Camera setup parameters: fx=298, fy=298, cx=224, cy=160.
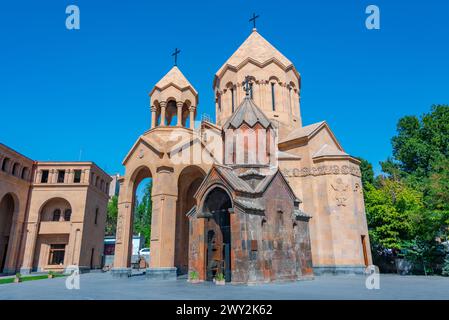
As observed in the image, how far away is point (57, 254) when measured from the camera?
88.7 ft

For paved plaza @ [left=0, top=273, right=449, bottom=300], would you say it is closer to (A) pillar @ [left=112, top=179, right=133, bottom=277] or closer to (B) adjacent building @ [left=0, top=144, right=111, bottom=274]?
(A) pillar @ [left=112, top=179, right=133, bottom=277]

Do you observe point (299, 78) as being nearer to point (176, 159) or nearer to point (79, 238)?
point (176, 159)

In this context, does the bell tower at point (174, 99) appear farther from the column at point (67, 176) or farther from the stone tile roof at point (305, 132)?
the column at point (67, 176)

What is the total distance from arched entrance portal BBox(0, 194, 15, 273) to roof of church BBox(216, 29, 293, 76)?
22.1 metres

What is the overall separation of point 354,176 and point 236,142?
870 centimetres

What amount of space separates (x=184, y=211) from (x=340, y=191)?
418 inches

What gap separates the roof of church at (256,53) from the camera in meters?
24.4

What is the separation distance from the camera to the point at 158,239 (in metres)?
16.1

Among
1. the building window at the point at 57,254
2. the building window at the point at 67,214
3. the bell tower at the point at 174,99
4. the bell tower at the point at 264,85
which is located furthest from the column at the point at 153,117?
the building window at the point at 57,254

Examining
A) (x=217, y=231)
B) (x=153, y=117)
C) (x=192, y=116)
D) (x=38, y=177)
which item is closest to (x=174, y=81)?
(x=192, y=116)

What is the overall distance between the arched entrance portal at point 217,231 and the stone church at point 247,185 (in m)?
0.04

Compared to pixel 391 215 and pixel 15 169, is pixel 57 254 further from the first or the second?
pixel 391 215
